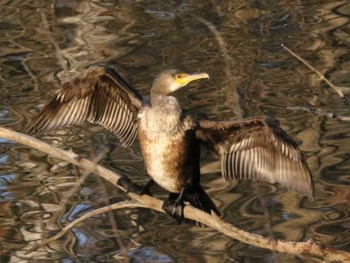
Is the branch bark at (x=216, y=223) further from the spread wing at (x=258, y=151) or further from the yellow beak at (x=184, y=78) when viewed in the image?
the yellow beak at (x=184, y=78)

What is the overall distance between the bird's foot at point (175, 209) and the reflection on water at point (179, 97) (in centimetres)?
57

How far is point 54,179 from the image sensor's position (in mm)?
8625

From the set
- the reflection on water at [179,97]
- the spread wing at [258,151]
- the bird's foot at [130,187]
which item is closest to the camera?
the bird's foot at [130,187]

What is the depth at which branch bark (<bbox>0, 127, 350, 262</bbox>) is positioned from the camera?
4.76 metres

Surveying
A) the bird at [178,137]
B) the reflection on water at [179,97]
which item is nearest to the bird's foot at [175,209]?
the bird at [178,137]

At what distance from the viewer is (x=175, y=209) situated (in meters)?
5.60

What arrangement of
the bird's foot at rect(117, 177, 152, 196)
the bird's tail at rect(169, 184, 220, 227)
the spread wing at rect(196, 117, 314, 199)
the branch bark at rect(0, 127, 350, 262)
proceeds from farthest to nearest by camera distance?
the bird's tail at rect(169, 184, 220, 227) < the spread wing at rect(196, 117, 314, 199) < the bird's foot at rect(117, 177, 152, 196) < the branch bark at rect(0, 127, 350, 262)

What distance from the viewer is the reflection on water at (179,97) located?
7.57 metres

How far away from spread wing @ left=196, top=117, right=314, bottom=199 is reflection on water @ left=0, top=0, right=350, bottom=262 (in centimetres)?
23

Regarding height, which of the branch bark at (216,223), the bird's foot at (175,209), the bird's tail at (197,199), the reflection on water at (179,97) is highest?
the branch bark at (216,223)

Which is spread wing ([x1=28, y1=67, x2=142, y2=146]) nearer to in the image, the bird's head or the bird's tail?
the bird's head

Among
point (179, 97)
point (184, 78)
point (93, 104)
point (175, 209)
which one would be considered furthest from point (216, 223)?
point (179, 97)

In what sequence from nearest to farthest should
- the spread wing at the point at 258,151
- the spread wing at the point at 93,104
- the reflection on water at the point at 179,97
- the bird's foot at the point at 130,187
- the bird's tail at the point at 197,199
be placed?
the bird's foot at the point at 130,187 < the spread wing at the point at 258,151 < the bird's tail at the point at 197,199 < the spread wing at the point at 93,104 < the reflection on water at the point at 179,97

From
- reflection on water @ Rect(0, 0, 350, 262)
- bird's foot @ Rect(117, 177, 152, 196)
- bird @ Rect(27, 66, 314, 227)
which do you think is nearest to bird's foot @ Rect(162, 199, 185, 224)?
bird @ Rect(27, 66, 314, 227)
